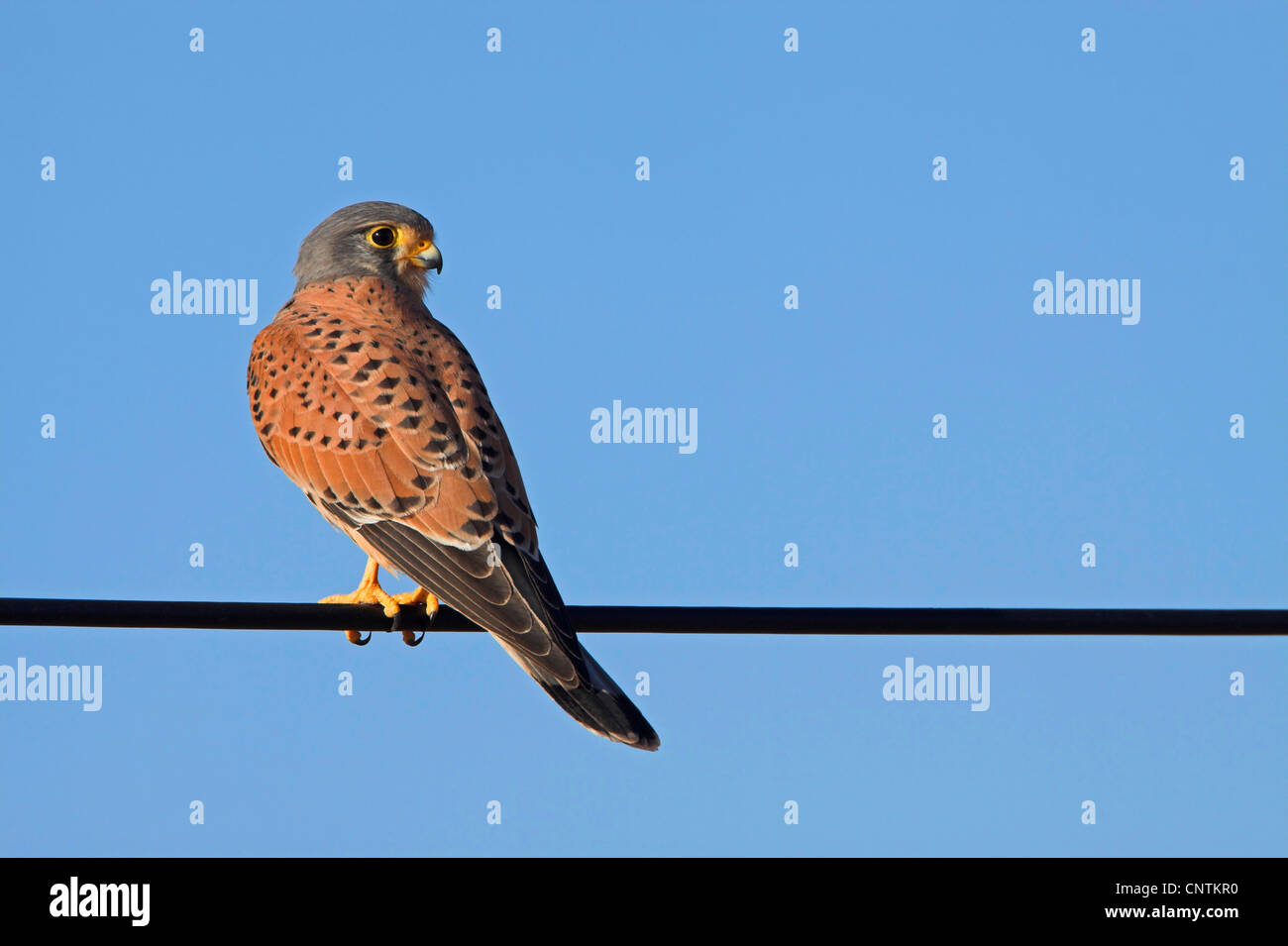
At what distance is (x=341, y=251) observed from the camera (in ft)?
19.2

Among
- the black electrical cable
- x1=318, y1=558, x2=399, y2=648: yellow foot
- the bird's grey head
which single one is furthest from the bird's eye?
the black electrical cable

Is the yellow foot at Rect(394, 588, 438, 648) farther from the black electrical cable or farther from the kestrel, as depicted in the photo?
the black electrical cable

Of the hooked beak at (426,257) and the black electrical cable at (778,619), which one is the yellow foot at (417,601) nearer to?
the black electrical cable at (778,619)

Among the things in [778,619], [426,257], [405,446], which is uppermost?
[426,257]

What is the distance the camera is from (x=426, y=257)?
590 centimetres

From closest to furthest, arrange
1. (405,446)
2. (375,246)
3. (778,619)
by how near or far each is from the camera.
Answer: (778,619)
(405,446)
(375,246)

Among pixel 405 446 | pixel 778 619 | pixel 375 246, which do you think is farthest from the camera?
pixel 375 246

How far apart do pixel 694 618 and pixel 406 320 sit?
2.68m

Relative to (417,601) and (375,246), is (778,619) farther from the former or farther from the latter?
(375,246)

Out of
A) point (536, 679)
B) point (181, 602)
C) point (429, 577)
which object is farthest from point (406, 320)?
point (181, 602)

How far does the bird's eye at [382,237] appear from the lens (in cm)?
585

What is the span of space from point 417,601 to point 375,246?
186 centimetres

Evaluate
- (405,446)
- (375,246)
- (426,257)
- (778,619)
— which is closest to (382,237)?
(375,246)

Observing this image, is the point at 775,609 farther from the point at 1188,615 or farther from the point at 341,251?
the point at 341,251
